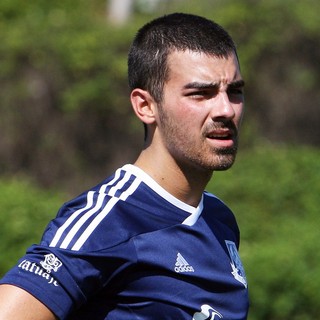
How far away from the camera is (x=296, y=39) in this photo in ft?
33.7

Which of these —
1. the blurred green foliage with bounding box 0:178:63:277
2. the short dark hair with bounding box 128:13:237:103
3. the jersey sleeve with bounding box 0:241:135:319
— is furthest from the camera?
the blurred green foliage with bounding box 0:178:63:277

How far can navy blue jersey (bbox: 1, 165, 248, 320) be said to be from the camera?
8.95ft

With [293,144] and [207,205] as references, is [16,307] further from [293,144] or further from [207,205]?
[293,144]

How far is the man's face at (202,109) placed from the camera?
2990mm

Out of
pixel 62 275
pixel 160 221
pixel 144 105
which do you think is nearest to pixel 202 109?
pixel 144 105

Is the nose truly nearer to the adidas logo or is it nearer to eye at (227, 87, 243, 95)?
eye at (227, 87, 243, 95)

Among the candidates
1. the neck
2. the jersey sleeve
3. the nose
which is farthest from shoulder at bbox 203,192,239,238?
the jersey sleeve

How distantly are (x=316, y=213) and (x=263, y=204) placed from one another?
41cm

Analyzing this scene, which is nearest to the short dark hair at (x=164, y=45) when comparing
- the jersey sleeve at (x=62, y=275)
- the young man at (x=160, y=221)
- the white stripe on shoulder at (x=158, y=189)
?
the young man at (x=160, y=221)

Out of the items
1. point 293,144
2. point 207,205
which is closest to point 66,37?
point 293,144

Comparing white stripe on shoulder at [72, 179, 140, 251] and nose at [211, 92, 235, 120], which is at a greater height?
nose at [211, 92, 235, 120]

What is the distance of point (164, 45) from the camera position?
312 centimetres

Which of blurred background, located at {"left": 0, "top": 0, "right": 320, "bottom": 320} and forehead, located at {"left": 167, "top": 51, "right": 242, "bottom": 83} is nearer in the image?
forehead, located at {"left": 167, "top": 51, "right": 242, "bottom": 83}

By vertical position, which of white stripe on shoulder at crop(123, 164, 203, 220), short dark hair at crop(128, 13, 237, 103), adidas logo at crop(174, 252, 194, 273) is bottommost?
adidas logo at crop(174, 252, 194, 273)
